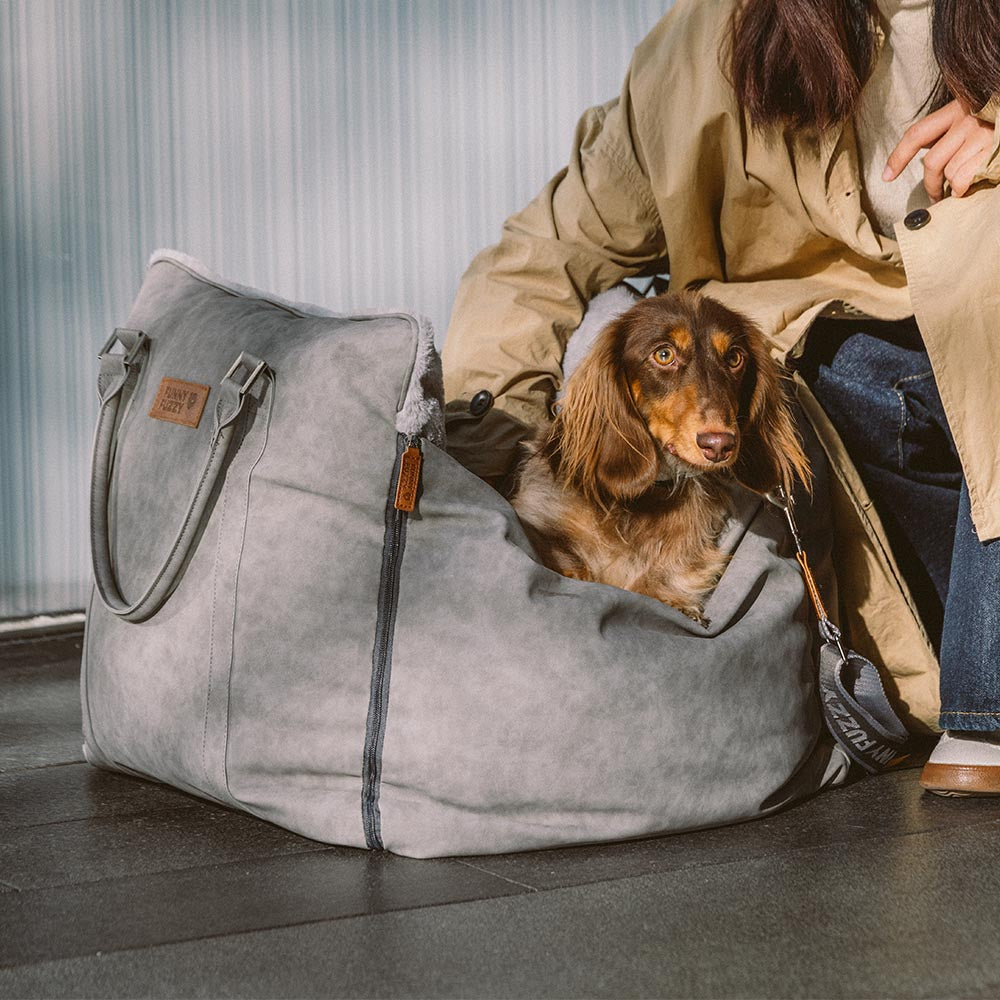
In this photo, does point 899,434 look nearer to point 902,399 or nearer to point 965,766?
point 902,399

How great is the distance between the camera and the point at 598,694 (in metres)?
1.91

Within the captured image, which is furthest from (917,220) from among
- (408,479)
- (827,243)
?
(408,479)

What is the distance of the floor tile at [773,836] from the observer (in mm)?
1853

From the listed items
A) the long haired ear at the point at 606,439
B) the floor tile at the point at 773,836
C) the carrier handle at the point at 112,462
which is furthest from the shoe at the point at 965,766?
the carrier handle at the point at 112,462

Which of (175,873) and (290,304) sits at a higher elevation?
(290,304)

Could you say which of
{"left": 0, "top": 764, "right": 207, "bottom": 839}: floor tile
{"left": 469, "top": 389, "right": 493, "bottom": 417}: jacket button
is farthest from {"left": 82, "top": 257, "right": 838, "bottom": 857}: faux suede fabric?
{"left": 469, "top": 389, "right": 493, "bottom": 417}: jacket button

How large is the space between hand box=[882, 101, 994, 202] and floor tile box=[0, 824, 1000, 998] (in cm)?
119

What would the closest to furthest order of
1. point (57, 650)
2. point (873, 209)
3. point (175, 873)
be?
point (175, 873), point (873, 209), point (57, 650)

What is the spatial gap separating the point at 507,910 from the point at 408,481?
0.61m

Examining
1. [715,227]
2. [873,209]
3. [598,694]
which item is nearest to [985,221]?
[873,209]

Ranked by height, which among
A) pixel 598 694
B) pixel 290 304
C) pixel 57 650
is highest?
pixel 290 304

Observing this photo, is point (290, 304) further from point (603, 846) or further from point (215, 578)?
point (603, 846)

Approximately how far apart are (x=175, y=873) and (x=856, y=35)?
1.89 metres

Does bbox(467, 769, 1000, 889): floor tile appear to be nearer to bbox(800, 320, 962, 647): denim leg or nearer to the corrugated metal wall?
bbox(800, 320, 962, 647): denim leg
